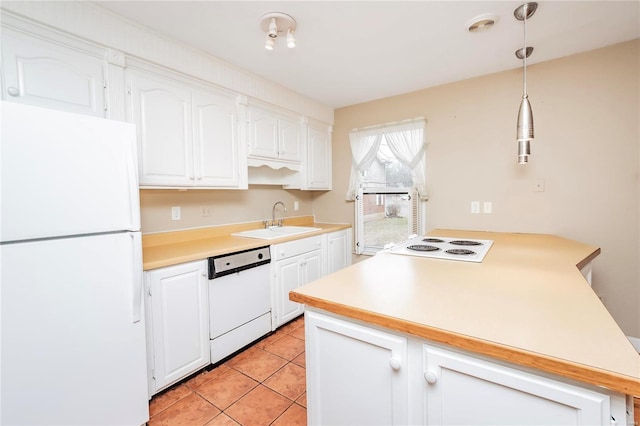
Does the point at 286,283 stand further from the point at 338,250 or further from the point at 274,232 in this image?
the point at 338,250

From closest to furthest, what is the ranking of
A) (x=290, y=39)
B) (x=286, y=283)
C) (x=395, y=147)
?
1. (x=290, y=39)
2. (x=286, y=283)
3. (x=395, y=147)

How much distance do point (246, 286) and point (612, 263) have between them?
291cm

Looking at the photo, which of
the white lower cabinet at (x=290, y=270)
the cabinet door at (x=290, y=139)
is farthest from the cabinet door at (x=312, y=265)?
the cabinet door at (x=290, y=139)

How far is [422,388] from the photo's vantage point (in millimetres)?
877

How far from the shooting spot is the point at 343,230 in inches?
135

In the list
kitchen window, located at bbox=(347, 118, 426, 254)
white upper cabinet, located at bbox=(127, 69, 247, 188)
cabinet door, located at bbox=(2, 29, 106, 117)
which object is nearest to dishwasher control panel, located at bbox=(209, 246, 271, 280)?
white upper cabinet, located at bbox=(127, 69, 247, 188)

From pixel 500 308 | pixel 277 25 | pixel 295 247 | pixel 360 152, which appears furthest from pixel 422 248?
pixel 360 152

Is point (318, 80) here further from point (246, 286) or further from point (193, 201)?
point (246, 286)

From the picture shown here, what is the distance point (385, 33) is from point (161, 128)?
1.71m

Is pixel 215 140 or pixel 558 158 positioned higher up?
pixel 215 140

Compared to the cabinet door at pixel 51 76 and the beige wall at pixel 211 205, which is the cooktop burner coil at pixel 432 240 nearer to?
the beige wall at pixel 211 205

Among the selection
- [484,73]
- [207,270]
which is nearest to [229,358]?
[207,270]

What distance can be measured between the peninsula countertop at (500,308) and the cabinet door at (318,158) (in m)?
2.00

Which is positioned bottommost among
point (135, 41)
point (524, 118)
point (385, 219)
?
point (385, 219)
